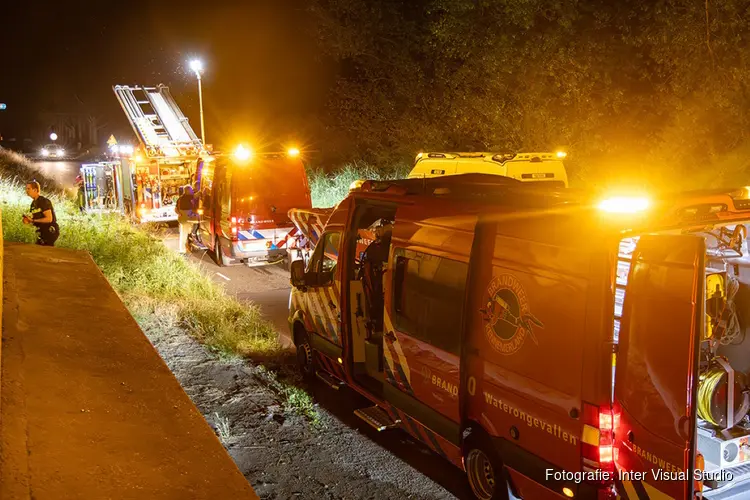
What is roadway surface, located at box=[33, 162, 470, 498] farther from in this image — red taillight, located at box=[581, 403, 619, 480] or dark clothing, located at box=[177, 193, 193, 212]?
dark clothing, located at box=[177, 193, 193, 212]

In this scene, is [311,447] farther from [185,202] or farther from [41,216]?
[185,202]

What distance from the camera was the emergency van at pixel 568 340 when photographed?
3.45m

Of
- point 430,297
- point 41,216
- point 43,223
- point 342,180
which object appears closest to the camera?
point 430,297

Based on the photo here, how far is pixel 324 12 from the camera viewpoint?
941 inches

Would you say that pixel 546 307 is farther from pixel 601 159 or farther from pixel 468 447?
pixel 601 159

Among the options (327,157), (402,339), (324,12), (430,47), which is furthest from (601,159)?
(327,157)

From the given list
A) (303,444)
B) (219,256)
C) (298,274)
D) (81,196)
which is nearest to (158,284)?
(219,256)

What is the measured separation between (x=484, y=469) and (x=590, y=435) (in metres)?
1.18

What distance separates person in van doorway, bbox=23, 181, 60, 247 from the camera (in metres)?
9.65

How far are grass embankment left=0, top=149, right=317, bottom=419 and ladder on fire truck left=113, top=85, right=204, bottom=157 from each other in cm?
376

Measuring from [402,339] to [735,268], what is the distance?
2.47m

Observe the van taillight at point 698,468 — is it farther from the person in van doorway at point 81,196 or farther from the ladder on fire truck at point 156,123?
the person in van doorway at point 81,196

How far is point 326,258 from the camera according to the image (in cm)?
724

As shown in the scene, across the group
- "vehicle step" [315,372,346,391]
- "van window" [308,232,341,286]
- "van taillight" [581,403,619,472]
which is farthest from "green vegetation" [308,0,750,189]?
"van taillight" [581,403,619,472]
